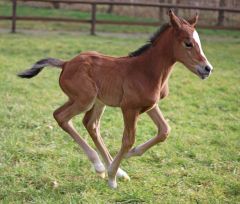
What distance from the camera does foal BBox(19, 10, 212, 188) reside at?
375cm

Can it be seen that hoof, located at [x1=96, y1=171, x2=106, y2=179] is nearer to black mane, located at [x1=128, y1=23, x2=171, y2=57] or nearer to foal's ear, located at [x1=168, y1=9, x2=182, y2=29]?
black mane, located at [x1=128, y1=23, x2=171, y2=57]

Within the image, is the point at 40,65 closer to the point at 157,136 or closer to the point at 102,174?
the point at 102,174

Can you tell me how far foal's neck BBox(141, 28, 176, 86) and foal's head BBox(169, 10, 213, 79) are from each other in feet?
0.42

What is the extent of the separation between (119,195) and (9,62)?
21.7ft

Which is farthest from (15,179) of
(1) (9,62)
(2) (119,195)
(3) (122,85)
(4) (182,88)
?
(1) (9,62)

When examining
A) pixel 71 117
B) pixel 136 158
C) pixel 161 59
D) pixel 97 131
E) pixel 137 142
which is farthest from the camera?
pixel 137 142

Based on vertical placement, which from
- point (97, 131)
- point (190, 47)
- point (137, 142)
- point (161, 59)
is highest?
point (190, 47)

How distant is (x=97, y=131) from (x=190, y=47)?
128 cm

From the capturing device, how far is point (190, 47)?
3.71 meters

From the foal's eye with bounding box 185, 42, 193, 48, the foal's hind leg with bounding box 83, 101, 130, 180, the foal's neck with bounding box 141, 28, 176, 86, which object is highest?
the foal's eye with bounding box 185, 42, 193, 48

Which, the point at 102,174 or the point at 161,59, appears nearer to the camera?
the point at 161,59

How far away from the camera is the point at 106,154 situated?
4.31 m

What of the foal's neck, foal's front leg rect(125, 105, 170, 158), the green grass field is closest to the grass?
the green grass field

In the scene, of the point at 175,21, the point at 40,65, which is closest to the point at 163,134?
the point at 175,21
